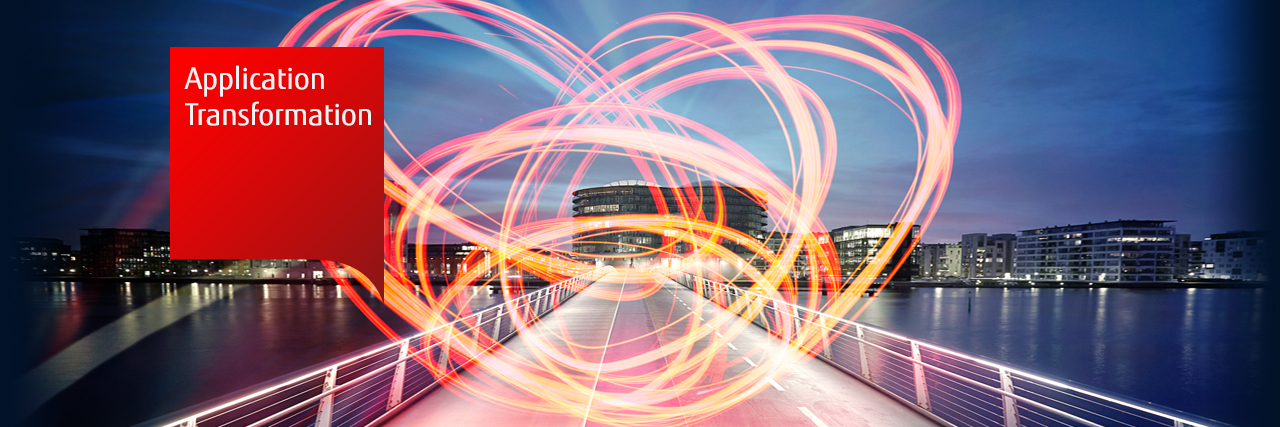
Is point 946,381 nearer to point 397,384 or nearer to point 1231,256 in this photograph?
point 397,384

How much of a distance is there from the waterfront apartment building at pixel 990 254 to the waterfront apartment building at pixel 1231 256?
48796 mm

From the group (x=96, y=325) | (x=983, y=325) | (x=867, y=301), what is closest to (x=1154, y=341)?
(x=983, y=325)

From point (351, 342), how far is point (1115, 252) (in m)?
165

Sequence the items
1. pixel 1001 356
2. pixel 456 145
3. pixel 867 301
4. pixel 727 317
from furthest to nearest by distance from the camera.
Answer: pixel 867 301 < pixel 1001 356 < pixel 727 317 < pixel 456 145

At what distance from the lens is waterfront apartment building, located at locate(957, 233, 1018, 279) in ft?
619

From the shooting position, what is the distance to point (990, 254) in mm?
190125

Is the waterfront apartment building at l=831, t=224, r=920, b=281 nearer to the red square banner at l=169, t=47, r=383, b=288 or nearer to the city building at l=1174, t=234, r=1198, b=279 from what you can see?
the red square banner at l=169, t=47, r=383, b=288

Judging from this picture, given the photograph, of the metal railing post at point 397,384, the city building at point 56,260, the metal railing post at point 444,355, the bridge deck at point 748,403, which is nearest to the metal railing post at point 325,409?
the bridge deck at point 748,403

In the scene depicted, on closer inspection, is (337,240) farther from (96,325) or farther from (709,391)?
(96,325)

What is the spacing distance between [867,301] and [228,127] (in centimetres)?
8329

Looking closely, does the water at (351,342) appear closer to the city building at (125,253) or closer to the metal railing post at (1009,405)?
the metal railing post at (1009,405)

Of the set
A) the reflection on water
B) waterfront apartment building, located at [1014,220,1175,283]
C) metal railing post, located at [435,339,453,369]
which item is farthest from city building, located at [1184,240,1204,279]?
metal railing post, located at [435,339,453,369]

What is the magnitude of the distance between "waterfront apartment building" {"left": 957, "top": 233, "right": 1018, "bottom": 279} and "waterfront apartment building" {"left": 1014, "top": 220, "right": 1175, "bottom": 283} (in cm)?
3393

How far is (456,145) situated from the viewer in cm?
1276
